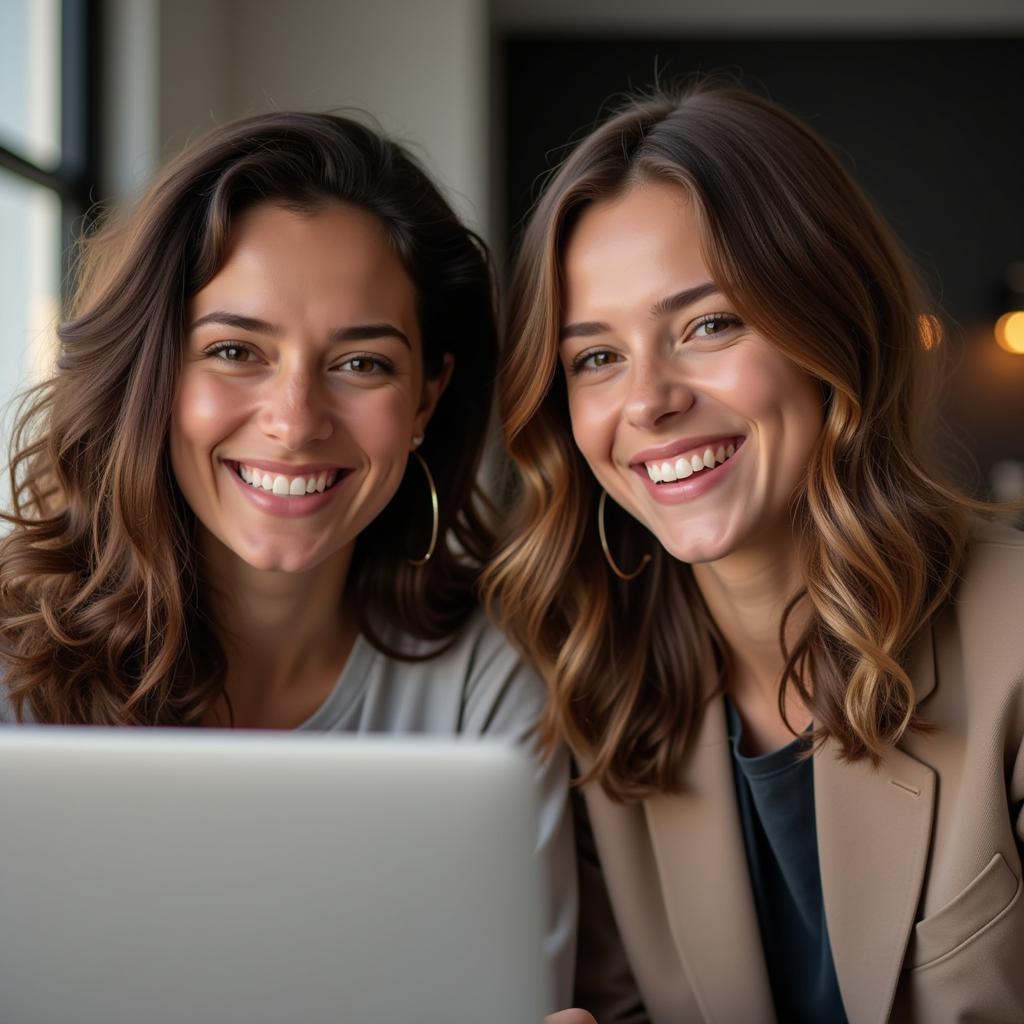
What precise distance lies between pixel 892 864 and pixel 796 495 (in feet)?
1.56

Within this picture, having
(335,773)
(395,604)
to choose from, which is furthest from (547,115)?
(335,773)

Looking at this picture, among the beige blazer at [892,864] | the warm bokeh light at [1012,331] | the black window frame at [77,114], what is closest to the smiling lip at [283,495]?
the beige blazer at [892,864]

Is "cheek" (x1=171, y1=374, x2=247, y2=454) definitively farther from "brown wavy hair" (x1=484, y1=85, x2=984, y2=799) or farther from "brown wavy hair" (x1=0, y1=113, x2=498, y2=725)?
"brown wavy hair" (x1=484, y1=85, x2=984, y2=799)

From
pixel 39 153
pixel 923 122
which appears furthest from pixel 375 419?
pixel 923 122

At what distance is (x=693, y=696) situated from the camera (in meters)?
1.60

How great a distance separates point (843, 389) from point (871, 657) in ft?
1.08

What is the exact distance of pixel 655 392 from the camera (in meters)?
1.40

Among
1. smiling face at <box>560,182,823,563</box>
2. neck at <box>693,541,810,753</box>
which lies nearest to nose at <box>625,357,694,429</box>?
smiling face at <box>560,182,823,563</box>

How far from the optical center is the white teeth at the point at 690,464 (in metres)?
1.43

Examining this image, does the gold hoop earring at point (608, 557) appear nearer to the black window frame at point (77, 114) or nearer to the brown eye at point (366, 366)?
the brown eye at point (366, 366)

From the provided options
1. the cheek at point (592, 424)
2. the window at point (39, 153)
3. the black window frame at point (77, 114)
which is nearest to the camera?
the cheek at point (592, 424)

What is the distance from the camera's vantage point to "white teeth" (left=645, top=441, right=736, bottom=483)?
4.68 ft

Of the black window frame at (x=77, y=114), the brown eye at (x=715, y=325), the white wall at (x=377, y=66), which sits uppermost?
the white wall at (x=377, y=66)

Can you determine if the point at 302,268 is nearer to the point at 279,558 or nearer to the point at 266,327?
the point at 266,327
